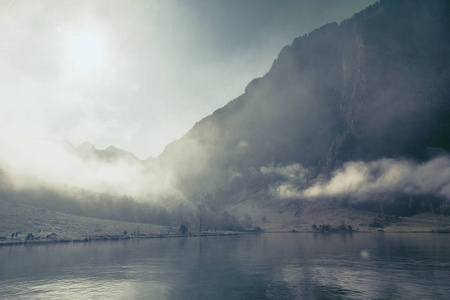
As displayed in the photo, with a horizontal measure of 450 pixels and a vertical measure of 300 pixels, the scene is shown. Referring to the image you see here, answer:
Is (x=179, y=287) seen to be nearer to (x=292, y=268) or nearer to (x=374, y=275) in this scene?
(x=292, y=268)

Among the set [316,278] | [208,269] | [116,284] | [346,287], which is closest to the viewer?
[346,287]

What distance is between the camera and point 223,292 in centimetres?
5166

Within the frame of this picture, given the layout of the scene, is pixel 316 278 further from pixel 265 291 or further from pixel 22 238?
pixel 22 238

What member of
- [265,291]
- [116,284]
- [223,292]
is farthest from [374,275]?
[116,284]

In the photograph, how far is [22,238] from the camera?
17262 cm

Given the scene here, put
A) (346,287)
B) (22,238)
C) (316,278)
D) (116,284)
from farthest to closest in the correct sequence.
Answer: (22,238) → (316,278) → (116,284) → (346,287)

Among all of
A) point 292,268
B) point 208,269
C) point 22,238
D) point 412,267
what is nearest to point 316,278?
point 292,268

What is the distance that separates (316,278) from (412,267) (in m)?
36.6

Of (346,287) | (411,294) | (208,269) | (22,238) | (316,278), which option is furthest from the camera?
(22,238)

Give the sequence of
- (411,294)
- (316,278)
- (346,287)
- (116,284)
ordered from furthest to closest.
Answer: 1. (316,278)
2. (116,284)
3. (346,287)
4. (411,294)

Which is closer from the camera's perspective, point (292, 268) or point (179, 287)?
point (179, 287)

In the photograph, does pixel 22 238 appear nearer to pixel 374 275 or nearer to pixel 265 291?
pixel 265 291

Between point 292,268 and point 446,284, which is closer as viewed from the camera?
point 446,284

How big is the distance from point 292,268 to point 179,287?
121 ft
